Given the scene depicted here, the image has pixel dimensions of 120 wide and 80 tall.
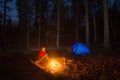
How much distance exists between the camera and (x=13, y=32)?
5972 centimetres

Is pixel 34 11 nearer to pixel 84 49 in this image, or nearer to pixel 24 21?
pixel 24 21

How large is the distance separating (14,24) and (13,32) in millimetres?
5478

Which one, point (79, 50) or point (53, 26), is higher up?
point (53, 26)

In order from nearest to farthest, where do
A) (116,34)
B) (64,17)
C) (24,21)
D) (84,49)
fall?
(84,49), (116,34), (24,21), (64,17)

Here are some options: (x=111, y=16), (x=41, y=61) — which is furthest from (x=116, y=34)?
(x=41, y=61)

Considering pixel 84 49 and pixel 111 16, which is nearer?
pixel 84 49

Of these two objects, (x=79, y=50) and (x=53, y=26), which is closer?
(x=79, y=50)

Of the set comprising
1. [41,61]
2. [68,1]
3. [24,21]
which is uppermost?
[68,1]

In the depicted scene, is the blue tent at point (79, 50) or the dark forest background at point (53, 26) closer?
the blue tent at point (79, 50)

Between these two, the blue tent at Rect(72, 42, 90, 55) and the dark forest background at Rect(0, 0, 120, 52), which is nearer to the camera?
the blue tent at Rect(72, 42, 90, 55)

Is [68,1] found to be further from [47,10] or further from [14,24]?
[14,24]

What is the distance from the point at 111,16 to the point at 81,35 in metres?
8.09

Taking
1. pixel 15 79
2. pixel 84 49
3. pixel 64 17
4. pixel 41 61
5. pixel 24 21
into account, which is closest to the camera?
pixel 15 79

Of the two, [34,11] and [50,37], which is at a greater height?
[34,11]
